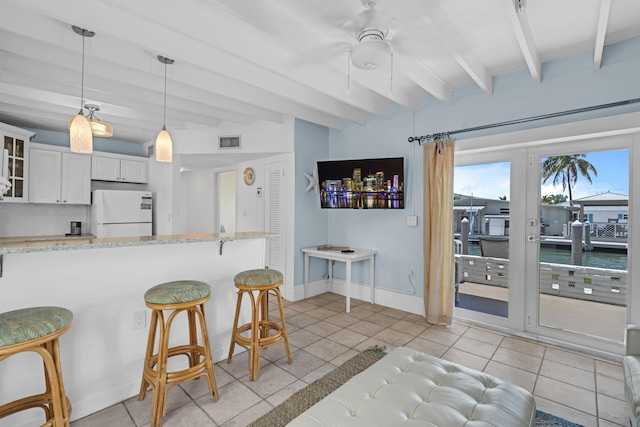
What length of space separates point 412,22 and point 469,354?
2.71 meters

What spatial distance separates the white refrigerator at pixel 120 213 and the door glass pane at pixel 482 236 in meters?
4.65

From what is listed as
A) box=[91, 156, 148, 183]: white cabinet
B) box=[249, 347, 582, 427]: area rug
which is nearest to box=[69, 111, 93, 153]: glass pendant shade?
box=[249, 347, 582, 427]: area rug

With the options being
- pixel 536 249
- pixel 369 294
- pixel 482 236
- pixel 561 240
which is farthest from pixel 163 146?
pixel 561 240

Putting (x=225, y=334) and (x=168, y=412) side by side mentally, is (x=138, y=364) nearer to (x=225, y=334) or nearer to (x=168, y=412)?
(x=168, y=412)

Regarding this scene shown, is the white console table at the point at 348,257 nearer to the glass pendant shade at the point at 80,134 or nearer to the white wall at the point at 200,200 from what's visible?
the white wall at the point at 200,200

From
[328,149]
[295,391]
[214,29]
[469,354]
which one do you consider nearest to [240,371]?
[295,391]

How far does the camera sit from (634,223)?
246cm

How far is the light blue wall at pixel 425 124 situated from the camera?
2477mm

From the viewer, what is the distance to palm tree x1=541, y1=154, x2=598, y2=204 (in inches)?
108

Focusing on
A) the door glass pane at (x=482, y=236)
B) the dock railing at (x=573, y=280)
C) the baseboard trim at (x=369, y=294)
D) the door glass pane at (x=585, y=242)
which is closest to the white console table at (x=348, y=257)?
the baseboard trim at (x=369, y=294)

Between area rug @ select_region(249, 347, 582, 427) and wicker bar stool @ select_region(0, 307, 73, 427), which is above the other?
wicker bar stool @ select_region(0, 307, 73, 427)

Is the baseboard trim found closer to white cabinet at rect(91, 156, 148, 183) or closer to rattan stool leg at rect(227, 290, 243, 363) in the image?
rattan stool leg at rect(227, 290, 243, 363)

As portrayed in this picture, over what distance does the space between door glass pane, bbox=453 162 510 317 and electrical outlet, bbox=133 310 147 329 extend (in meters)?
3.14

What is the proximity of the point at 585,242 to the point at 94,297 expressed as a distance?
3968 mm
